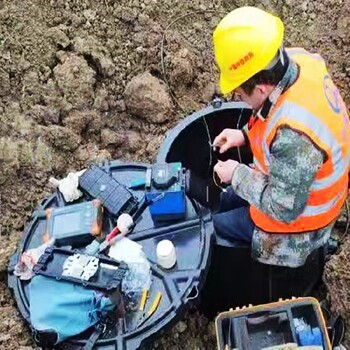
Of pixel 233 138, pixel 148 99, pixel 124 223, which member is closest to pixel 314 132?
pixel 233 138

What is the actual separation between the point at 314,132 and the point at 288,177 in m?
0.16

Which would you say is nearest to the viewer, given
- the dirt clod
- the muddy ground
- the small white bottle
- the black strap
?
the black strap

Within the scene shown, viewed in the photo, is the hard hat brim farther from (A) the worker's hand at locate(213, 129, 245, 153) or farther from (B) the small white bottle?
(B) the small white bottle

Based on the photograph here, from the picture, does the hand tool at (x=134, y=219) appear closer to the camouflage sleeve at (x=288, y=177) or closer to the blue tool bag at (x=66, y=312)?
the blue tool bag at (x=66, y=312)

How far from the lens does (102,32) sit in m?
3.36

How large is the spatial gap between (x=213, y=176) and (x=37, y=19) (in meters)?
1.14

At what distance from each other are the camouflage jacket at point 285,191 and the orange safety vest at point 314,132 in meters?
0.04

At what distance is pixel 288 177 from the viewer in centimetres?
210

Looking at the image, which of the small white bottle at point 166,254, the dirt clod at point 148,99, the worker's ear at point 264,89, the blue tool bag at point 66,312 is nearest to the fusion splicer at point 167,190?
the small white bottle at point 166,254

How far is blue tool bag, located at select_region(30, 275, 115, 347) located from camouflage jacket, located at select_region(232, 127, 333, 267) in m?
0.62

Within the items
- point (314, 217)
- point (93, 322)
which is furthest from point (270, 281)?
point (93, 322)

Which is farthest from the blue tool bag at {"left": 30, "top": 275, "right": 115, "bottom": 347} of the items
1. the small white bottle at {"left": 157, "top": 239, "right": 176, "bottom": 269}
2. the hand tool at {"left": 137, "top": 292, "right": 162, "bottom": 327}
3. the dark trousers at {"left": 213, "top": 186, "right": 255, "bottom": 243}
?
the dark trousers at {"left": 213, "top": 186, "right": 255, "bottom": 243}

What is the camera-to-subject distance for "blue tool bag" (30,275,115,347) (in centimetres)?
232

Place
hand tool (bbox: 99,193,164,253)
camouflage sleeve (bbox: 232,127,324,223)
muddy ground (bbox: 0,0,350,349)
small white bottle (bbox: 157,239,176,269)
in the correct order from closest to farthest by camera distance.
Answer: camouflage sleeve (bbox: 232,127,324,223) → small white bottle (bbox: 157,239,176,269) → hand tool (bbox: 99,193,164,253) → muddy ground (bbox: 0,0,350,349)
